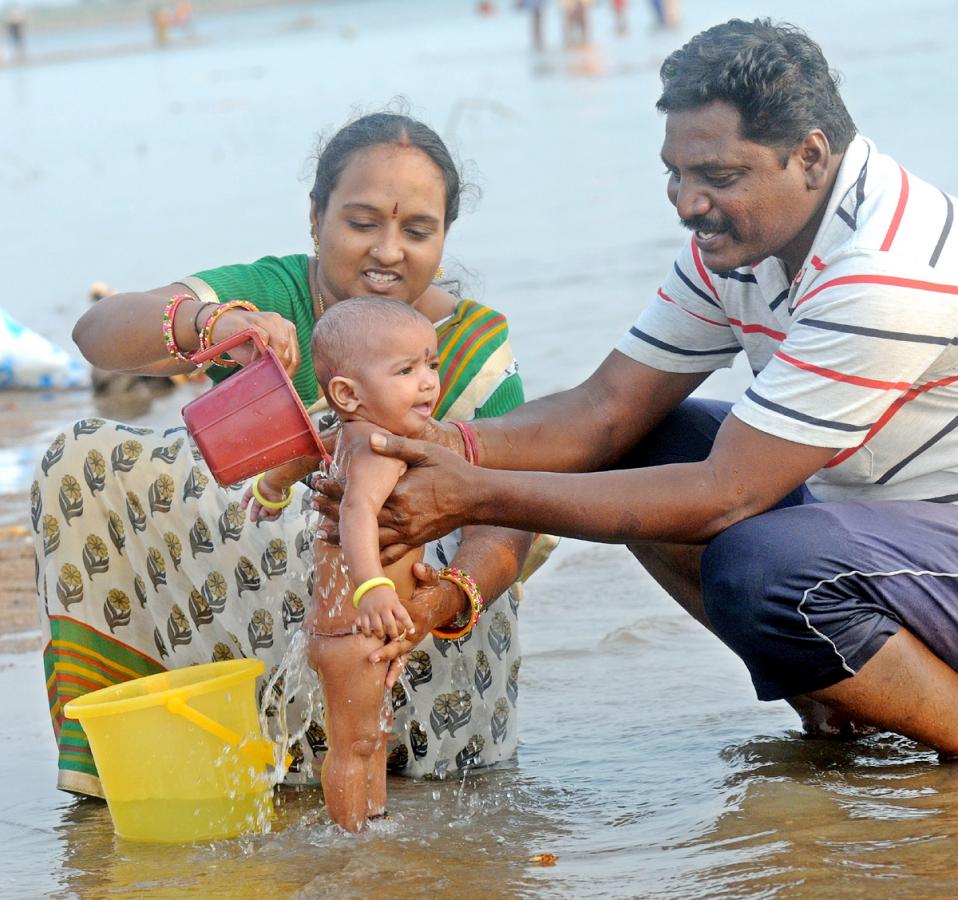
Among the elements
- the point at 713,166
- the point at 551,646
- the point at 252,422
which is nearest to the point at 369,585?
the point at 252,422

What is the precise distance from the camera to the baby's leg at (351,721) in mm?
2658

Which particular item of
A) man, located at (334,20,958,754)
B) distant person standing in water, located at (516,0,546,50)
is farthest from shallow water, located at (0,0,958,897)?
distant person standing in water, located at (516,0,546,50)

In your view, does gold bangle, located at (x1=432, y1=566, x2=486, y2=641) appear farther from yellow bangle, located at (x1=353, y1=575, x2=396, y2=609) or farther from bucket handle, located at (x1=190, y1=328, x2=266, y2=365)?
bucket handle, located at (x1=190, y1=328, x2=266, y2=365)

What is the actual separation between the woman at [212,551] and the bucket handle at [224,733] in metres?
0.19

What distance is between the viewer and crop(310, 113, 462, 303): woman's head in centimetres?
308

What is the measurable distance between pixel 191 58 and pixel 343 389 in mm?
42808

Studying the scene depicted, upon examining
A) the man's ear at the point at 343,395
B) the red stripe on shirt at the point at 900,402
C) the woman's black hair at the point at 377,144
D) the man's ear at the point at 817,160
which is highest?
the woman's black hair at the point at 377,144

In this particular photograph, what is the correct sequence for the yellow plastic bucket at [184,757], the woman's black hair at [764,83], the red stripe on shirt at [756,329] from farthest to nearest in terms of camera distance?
the red stripe on shirt at [756,329] → the woman's black hair at [764,83] → the yellow plastic bucket at [184,757]

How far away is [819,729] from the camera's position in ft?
9.93

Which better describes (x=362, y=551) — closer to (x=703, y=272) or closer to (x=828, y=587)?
(x=828, y=587)

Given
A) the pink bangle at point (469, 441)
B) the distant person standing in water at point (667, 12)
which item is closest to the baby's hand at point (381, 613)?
the pink bangle at point (469, 441)

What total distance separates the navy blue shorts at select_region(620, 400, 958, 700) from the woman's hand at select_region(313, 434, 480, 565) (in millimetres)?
489

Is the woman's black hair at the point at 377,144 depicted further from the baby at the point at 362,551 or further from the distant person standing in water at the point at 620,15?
the distant person standing in water at the point at 620,15

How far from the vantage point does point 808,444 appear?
105 inches
